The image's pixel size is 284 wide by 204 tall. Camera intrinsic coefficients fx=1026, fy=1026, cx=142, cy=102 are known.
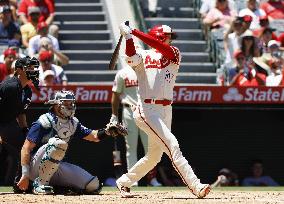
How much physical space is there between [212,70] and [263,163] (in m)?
2.25

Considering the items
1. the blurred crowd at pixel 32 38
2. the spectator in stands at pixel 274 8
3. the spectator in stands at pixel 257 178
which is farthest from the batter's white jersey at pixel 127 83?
the spectator in stands at pixel 274 8

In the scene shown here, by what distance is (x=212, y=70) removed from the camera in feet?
54.6

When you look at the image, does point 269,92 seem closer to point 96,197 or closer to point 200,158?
point 200,158

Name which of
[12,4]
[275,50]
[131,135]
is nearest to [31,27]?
[12,4]

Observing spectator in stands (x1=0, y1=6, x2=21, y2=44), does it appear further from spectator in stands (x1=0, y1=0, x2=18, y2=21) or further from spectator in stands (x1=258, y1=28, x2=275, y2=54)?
spectator in stands (x1=258, y1=28, x2=275, y2=54)

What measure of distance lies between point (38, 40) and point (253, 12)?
385 cm

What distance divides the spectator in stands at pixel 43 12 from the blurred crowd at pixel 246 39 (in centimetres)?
252

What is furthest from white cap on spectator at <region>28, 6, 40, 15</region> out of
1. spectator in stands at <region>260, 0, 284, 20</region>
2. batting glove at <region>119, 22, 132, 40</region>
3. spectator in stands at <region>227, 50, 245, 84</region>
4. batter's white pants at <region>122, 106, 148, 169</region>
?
batting glove at <region>119, 22, 132, 40</region>

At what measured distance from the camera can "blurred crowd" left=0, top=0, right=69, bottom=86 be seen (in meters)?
14.6

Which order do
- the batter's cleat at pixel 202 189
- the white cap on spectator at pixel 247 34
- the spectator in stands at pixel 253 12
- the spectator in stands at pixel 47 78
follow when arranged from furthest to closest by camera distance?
1. the spectator in stands at pixel 253 12
2. the white cap on spectator at pixel 247 34
3. the spectator in stands at pixel 47 78
4. the batter's cleat at pixel 202 189

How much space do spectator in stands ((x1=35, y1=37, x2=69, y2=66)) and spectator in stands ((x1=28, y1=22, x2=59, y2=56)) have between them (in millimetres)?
A: 129

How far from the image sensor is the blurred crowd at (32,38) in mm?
14602

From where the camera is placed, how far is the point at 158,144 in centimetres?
1064

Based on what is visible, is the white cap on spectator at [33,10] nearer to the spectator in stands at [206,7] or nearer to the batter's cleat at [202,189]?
the spectator in stands at [206,7]
